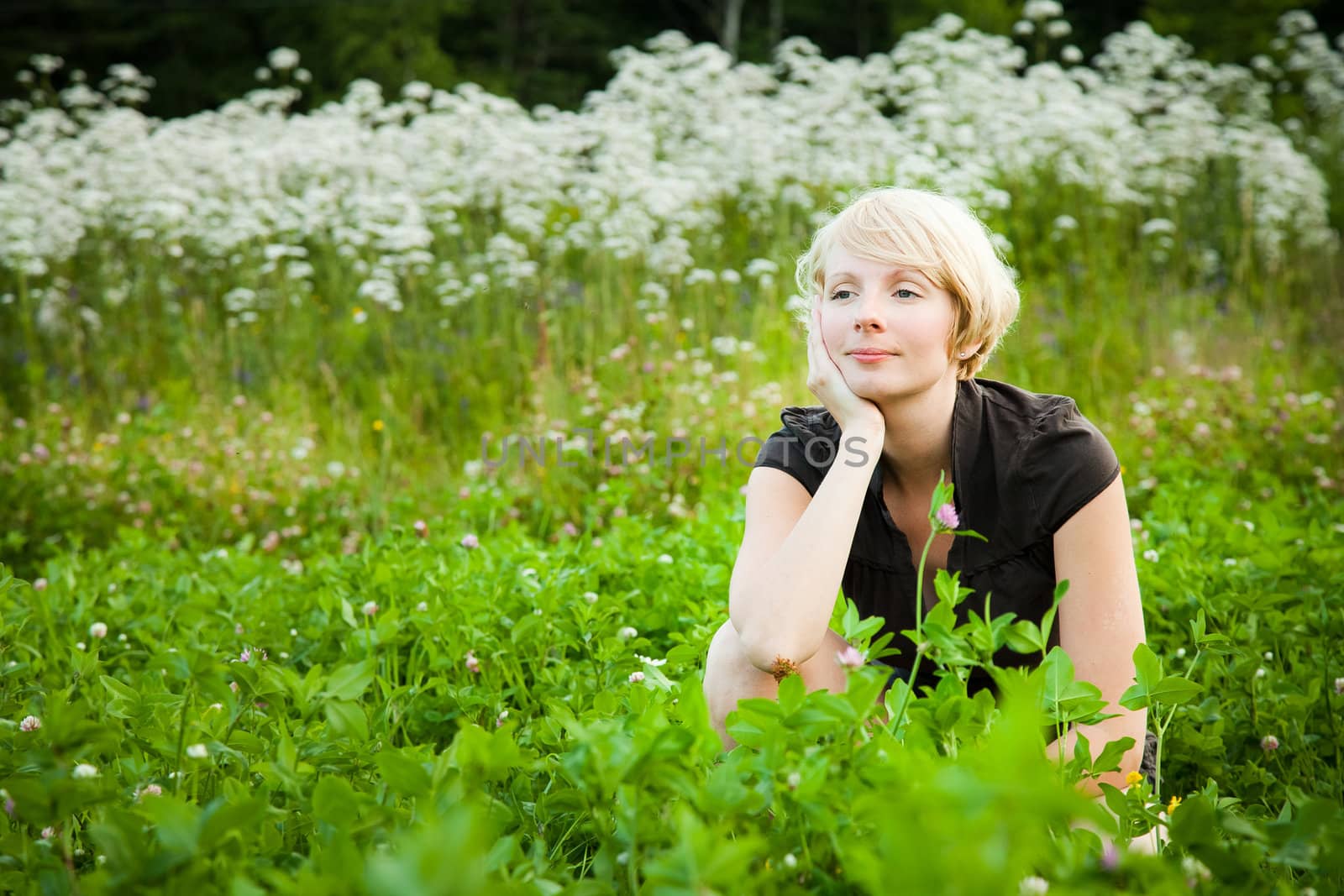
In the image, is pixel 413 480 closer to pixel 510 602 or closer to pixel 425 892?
pixel 510 602

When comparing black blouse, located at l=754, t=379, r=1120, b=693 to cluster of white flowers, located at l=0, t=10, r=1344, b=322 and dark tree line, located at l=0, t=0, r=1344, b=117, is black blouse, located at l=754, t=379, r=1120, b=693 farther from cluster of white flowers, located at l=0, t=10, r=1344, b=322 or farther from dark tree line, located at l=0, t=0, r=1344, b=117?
dark tree line, located at l=0, t=0, r=1344, b=117

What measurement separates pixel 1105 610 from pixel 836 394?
0.57 meters

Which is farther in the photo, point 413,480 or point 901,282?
point 413,480

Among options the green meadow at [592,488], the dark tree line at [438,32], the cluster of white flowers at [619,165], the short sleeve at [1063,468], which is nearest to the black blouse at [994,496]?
the short sleeve at [1063,468]

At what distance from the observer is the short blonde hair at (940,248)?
6.07 feet

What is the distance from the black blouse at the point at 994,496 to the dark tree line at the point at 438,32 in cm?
1558

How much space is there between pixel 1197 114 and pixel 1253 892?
7.51 meters

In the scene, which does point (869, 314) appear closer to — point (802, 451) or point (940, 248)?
point (940, 248)

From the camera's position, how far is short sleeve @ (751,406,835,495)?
76.4 inches

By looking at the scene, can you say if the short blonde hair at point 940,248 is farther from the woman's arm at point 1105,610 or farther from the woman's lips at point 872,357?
the woman's arm at point 1105,610

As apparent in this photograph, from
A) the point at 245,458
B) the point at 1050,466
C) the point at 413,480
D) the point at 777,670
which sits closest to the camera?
the point at 777,670

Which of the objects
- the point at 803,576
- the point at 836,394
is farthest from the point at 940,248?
the point at 803,576

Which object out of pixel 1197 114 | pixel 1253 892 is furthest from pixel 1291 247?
pixel 1253 892

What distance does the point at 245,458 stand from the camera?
4.57 meters
